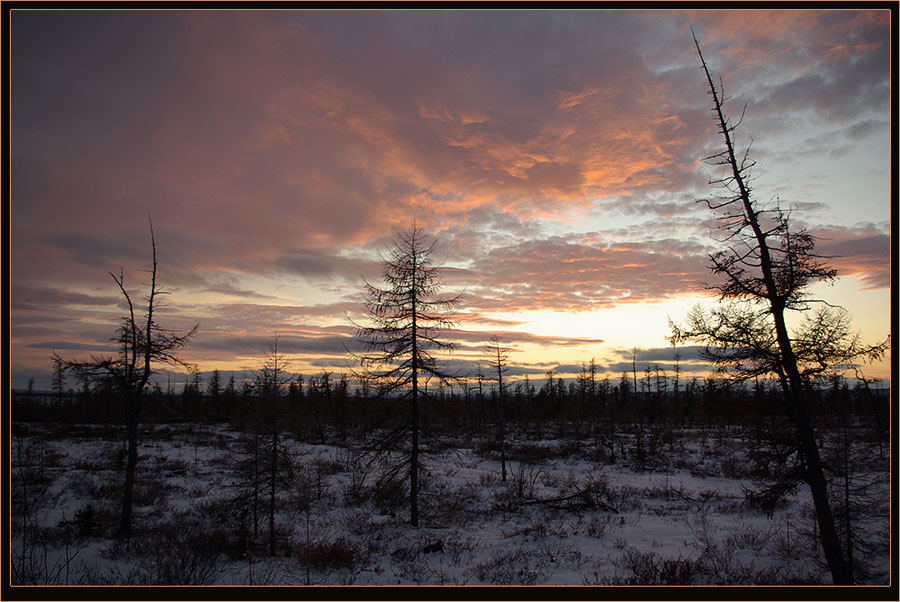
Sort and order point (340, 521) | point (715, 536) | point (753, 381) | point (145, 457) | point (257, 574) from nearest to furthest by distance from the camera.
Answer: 1. point (753, 381)
2. point (257, 574)
3. point (715, 536)
4. point (340, 521)
5. point (145, 457)

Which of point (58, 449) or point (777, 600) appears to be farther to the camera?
point (58, 449)

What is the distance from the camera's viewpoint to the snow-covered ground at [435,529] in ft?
36.5

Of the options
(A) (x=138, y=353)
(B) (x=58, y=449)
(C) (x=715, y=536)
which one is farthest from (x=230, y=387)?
(C) (x=715, y=536)

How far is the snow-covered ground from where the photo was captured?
11117mm

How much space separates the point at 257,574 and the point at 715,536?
14.9m

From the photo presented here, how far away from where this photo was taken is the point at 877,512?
1609 centimetres

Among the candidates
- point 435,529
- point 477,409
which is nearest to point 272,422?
point 435,529

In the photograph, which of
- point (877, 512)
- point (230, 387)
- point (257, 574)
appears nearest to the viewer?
point (257, 574)

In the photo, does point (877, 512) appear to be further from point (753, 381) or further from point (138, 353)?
point (138, 353)

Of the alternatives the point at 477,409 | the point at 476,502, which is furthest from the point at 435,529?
the point at 477,409

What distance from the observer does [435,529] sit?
1598 centimetres

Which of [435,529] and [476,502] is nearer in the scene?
[435,529]

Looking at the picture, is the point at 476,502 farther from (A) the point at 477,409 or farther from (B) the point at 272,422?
(A) the point at 477,409

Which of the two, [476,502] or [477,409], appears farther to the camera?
[477,409]
